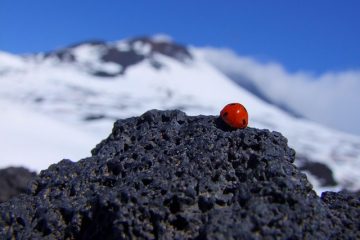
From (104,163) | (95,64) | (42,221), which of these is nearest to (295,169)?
(104,163)

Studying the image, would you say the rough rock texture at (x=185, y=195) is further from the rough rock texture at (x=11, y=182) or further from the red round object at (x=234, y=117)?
the rough rock texture at (x=11, y=182)

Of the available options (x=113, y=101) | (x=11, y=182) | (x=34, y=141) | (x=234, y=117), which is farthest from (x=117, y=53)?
(x=234, y=117)

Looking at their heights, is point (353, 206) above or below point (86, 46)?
below

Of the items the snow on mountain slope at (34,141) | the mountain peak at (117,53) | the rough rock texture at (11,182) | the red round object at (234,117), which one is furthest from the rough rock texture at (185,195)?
the mountain peak at (117,53)

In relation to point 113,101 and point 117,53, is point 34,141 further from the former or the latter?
point 117,53

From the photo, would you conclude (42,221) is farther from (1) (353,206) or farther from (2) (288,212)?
(1) (353,206)

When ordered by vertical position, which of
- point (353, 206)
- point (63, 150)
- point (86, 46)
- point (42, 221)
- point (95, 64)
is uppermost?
point (86, 46)
